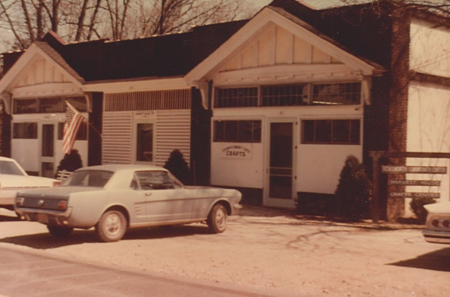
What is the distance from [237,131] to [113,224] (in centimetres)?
784

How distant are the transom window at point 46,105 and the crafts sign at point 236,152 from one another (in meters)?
7.19

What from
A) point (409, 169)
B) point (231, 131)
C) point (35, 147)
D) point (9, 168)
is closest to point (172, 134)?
point (231, 131)

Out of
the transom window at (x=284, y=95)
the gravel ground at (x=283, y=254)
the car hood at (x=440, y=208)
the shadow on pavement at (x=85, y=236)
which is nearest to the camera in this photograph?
the gravel ground at (x=283, y=254)

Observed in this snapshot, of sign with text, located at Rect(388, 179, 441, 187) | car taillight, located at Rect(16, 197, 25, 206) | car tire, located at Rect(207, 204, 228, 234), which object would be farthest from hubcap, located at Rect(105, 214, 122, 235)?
sign with text, located at Rect(388, 179, 441, 187)

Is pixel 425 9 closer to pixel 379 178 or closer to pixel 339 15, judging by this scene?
pixel 339 15

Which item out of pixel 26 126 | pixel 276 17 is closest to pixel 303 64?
pixel 276 17

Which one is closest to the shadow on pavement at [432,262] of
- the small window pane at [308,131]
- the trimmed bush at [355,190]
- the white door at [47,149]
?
the trimmed bush at [355,190]

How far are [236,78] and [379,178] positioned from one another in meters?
5.47

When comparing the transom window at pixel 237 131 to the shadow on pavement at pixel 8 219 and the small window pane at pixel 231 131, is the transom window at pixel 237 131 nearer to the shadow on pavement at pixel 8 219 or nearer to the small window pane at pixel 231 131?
the small window pane at pixel 231 131

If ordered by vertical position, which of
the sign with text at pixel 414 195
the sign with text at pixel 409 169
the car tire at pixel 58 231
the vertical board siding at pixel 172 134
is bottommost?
the car tire at pixel 58 231

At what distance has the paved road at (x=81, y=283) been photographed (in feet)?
25.8

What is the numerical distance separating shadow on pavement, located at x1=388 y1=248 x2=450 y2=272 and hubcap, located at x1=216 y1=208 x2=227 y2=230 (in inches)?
165

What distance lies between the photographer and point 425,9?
1527cm

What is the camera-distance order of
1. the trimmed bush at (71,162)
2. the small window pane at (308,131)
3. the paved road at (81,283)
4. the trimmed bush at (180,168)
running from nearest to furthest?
the paved road at (81,283) → the small window pane at (308,131) → the trimmed bush at (180,168) → the trimmed bush at (71,162)
